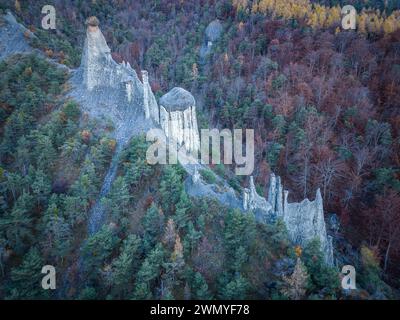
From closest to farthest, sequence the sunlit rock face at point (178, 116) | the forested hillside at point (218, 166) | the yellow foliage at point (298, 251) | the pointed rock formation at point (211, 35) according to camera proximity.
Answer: the forested hillside at point (218, 166)
the yellow foliage at point (298, 251)
the sunlit rock face at point (178, 116)
the pointed rock formation at point (211, 35)

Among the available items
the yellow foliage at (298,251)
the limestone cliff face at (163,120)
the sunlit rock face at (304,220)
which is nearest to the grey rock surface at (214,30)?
the limestone cliff face at (163,120)

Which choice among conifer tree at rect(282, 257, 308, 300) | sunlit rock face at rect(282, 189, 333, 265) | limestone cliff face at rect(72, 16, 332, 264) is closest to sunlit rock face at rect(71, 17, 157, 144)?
limestone cliff face at rect(72, 16, 332, 264)

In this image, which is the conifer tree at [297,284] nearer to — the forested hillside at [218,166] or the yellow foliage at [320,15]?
the forested hillside at [218,166]

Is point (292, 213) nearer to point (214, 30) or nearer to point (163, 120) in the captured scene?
point (163, 120)

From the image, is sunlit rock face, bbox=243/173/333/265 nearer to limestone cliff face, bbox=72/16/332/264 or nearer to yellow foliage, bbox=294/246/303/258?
limestone cliff face, bbox=72/16/332/264

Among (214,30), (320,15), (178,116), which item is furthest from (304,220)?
(214,30)

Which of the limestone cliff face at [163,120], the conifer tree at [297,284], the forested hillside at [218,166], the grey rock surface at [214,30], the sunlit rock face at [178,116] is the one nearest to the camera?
the conifer tree at [297,284]

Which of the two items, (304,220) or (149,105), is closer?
(304,220)
